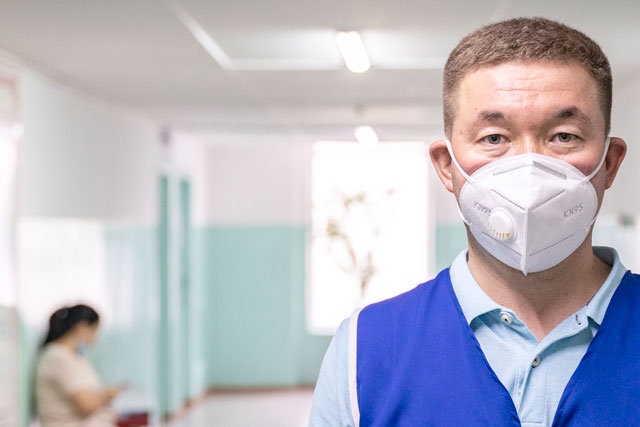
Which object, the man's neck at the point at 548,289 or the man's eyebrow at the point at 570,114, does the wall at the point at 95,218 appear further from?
the man's eyebrow at the point at 570,114

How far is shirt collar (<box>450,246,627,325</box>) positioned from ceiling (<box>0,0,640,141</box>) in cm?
190

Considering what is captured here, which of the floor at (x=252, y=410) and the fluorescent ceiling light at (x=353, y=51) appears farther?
the floor at (x=252, y=410)

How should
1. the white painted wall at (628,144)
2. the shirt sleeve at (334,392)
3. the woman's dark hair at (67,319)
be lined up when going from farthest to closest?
the white painted wall at (628,144) → the woman's dark hair at (67,319) → the shirt sleeve at (334,392)

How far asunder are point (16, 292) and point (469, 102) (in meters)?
3.16

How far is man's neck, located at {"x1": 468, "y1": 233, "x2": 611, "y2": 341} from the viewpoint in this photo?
3.84 feet

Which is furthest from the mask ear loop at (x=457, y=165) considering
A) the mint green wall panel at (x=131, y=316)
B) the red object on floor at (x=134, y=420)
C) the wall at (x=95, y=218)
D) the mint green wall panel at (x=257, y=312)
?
the mint green wall panel at (x=257, y=312)

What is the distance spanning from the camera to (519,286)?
1.19 m

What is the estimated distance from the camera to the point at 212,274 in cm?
815

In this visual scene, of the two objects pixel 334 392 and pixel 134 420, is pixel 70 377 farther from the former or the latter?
pixel 334 392

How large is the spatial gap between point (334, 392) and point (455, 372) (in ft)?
0.58

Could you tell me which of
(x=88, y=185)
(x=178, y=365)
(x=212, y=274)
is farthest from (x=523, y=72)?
(x=212, y=274)

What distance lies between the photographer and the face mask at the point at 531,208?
1.14 metres

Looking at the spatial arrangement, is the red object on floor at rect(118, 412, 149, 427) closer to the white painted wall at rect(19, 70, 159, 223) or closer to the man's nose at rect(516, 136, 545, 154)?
the white painted wall at rect(19, 70, 159, 223)

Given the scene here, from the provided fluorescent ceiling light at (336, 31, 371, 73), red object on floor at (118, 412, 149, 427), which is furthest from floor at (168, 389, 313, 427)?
fluorescent ceiling light at (336, 31, 371, 73)
